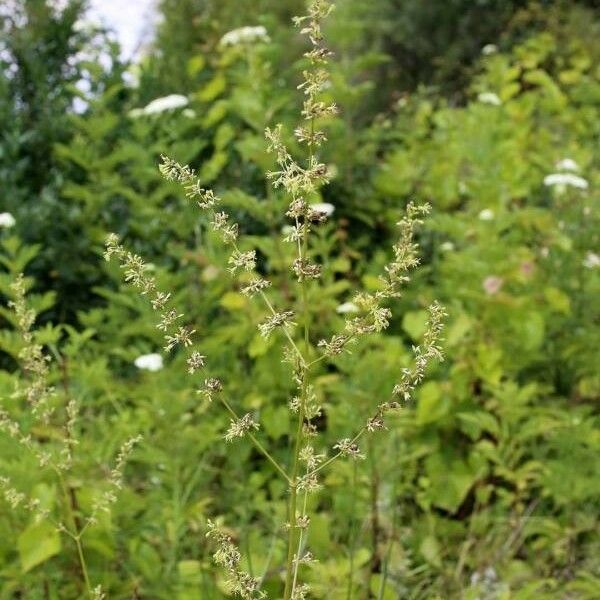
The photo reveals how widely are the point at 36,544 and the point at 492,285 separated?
1.64 meters

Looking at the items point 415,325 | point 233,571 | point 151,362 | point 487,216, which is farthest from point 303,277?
point 487,216

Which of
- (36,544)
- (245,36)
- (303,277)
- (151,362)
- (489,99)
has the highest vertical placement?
(245,36)

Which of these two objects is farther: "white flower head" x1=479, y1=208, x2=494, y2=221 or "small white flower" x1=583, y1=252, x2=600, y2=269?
"small white flower" x1=583, y1=252, x2=600, y2=269

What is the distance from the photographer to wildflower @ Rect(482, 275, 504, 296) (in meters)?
3.05

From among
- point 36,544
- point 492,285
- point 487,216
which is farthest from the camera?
point 487,216

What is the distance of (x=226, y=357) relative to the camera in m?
3.33

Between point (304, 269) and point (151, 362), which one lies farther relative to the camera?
point (151, 362)

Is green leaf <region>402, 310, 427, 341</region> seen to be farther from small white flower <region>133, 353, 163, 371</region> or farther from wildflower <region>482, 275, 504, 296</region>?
small white flower <region>133, 353, 163, 371</region>

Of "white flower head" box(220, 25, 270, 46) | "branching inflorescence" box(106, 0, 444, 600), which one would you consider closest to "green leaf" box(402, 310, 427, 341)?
"white flower head" box(220, 25, 270, 46)

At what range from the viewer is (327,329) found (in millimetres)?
3461

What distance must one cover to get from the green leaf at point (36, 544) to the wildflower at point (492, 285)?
1592 mm

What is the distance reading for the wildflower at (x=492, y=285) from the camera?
3047 millimetres

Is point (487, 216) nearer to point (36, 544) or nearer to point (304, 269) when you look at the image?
point (36, 544)

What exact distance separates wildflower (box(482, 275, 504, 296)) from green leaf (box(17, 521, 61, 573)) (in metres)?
1.59
